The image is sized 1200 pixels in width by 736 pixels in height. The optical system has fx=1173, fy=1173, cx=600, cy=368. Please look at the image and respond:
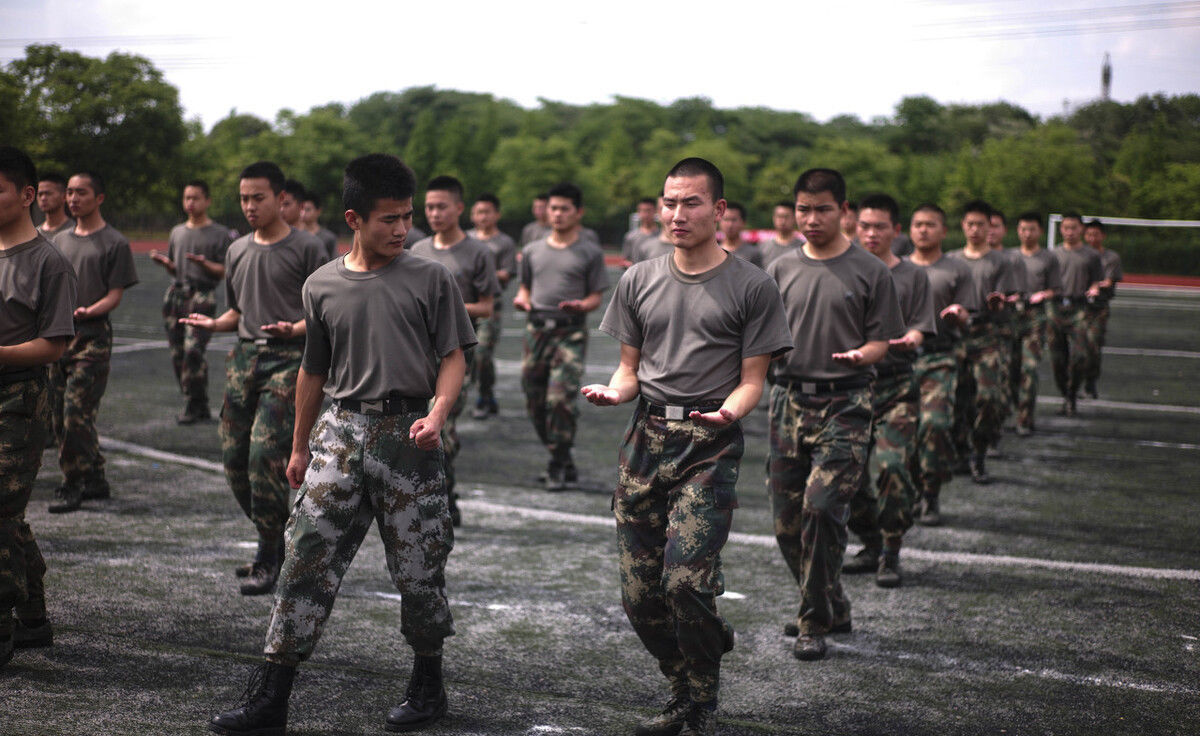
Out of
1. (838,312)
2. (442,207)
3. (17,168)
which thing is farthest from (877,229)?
(17,168)

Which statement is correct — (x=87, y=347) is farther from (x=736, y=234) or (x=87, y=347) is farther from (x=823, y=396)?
(x=736, y=234)

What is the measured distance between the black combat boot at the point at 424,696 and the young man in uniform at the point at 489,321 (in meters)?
7.98

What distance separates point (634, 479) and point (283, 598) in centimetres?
148

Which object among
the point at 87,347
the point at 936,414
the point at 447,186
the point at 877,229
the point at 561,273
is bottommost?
the point at 936,414

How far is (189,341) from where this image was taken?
1190 centimetres

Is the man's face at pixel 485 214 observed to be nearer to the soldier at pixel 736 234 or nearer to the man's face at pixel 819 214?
the soldier at pixel 736 234

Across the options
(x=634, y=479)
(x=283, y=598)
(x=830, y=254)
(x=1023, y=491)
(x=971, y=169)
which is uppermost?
(x=971, y=169)

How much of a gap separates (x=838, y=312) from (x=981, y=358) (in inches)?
200

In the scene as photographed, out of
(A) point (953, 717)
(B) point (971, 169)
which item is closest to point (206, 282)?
(A) point (953, 717)

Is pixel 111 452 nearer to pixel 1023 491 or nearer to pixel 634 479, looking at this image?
pixel 634 479

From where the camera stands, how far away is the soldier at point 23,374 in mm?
5398

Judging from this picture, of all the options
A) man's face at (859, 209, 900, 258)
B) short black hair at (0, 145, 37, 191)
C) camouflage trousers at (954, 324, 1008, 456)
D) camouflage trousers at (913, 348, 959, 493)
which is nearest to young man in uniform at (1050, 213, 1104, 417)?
camouflage trousers at (954, 324, 1008, 456)

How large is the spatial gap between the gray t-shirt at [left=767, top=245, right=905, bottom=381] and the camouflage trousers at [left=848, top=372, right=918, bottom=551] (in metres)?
1.00

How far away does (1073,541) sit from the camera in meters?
8.52
